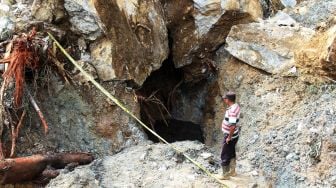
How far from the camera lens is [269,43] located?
287 inches

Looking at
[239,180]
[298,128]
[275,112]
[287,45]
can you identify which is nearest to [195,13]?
[287,45]

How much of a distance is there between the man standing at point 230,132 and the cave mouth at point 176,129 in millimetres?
3046

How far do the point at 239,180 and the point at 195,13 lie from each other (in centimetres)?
325

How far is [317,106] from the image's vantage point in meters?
6.20

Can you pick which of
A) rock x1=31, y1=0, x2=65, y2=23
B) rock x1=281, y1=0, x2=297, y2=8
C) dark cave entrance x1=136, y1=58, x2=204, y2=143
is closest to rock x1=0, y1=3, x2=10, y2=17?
rock x1=31, y1=0, x2=65, y2=23

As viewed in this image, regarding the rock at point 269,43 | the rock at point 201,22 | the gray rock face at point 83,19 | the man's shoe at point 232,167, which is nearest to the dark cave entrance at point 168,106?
the rock at point 201,22

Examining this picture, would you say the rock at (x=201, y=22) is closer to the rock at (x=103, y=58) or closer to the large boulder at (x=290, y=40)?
the large boulder at (x=290, y=40)

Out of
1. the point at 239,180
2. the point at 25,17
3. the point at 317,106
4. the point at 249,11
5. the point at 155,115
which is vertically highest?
the point at 25,17

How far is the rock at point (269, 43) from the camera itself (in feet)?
23.2

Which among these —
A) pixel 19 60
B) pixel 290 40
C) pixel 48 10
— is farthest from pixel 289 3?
pixel 19 60

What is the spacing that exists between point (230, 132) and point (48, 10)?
9.98 ft

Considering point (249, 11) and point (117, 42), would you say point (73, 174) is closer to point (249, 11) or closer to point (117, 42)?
point (117, 42)

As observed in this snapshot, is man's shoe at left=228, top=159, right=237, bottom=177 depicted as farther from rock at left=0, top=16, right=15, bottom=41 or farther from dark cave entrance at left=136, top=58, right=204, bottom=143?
rock at left=0, top=16, right=15, bottom=41

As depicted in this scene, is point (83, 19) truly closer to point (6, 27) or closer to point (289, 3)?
point (6, 27)
